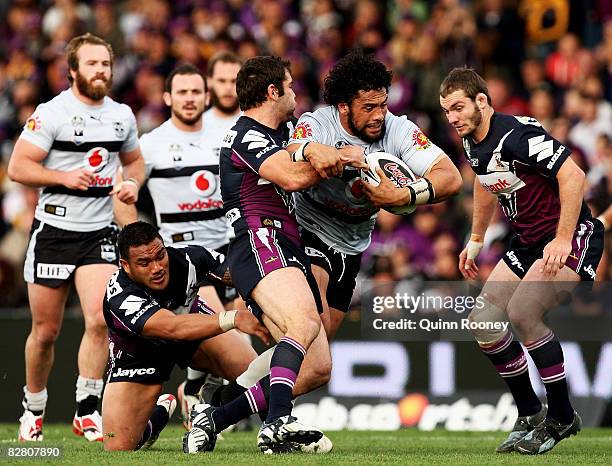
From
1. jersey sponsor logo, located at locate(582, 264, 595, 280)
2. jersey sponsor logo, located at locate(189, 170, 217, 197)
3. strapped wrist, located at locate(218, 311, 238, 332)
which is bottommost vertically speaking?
strapped wrist, located at locate(218, 311, 238, 332)

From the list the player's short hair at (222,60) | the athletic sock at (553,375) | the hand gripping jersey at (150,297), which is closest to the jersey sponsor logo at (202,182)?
the player's short hair at (222,60)

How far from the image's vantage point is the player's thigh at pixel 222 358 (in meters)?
8.62

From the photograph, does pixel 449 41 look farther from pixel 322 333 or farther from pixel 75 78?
pixel 322 333

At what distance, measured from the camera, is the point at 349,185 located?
318 inches

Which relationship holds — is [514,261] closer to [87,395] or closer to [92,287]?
[92,287]

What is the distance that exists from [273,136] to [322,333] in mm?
1276

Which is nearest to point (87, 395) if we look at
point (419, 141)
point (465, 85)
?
point (419, 141)

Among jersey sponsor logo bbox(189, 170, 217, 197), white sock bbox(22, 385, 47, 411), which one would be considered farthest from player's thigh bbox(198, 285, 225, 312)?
white sock bbox(22, 385, 47, 411)

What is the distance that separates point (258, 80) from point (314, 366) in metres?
1.83

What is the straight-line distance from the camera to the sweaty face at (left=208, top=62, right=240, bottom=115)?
10883mm

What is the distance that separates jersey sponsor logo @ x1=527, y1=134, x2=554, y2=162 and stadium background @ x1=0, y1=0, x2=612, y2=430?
352 cm

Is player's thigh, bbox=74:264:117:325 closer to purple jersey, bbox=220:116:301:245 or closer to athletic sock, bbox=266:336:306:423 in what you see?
purple jersey, bbox=220:116:301:245

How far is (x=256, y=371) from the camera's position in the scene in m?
8.22

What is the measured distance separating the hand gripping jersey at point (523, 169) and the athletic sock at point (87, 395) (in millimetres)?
3386
